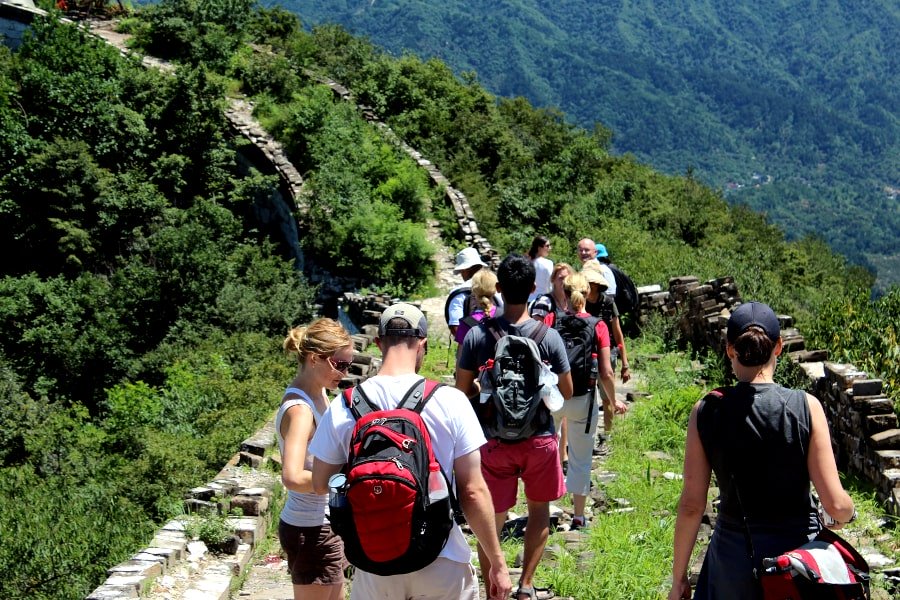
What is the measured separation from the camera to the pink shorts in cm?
472

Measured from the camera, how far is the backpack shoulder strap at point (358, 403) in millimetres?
3307

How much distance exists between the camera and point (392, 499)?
10.1 feet

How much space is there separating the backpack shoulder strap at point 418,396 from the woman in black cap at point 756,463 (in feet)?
3.21

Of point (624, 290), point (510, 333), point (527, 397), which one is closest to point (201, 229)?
point (624, 290)

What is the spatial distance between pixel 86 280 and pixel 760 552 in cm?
1687

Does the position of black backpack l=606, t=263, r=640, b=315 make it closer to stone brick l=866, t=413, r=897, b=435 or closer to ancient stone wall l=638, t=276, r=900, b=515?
ancient stone wall l=638, t=276, r=900, b=515

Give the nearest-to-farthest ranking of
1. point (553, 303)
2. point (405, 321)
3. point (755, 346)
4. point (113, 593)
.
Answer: point (755, 346) → point (405, 321) → point (113, 593) → point (553, 303)

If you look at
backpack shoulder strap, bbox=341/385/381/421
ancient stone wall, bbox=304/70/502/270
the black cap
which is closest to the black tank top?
the black cap

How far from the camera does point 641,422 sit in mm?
8461

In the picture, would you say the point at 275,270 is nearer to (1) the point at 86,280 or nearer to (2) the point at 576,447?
(1) the point at 86,280

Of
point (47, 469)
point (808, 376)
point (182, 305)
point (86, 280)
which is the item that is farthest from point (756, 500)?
point (86, 280)

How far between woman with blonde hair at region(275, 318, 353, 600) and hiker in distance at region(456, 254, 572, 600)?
95cm

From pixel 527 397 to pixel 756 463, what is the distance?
154 cm

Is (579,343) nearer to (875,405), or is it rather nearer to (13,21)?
(875,405)
